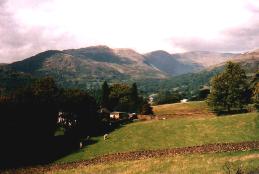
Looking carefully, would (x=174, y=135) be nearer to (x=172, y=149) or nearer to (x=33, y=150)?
(x=172, y=149)

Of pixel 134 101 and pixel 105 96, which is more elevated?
pixel 105 96

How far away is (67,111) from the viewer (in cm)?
10131

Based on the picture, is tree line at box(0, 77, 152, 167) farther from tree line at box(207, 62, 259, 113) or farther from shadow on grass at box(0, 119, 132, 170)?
tree line at box(207, 62, 259, 113)

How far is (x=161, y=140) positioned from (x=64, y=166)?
25.2m

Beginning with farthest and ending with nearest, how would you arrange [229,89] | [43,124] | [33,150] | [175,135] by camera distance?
[229,89] → [43,124] → [175,135] → [33,150]

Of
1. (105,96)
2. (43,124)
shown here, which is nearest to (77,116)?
(43,124)

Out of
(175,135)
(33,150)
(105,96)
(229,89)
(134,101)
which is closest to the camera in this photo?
(33,150)

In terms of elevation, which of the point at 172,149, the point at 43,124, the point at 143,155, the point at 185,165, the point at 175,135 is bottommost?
the point at 143,155

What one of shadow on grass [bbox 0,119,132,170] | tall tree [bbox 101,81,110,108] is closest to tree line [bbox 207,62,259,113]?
shadow on grass [bbox 0,119,132,170]

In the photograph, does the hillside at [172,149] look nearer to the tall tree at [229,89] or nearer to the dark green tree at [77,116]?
the dark green tree at [77,116]

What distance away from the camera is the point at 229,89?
110 m

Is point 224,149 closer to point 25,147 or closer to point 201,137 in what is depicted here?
point 201,137

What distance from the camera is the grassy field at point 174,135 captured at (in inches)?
2972

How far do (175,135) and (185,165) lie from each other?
31809 millimetres
